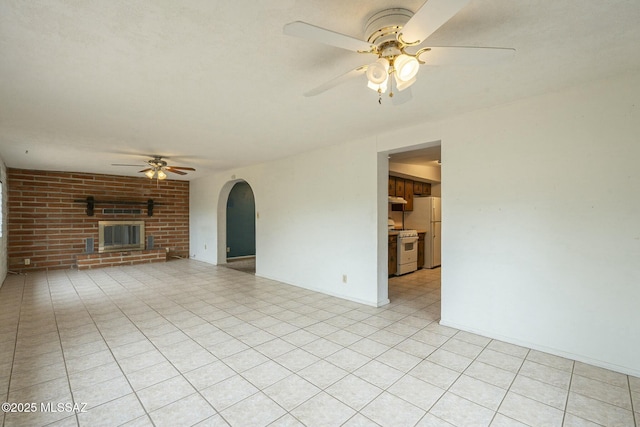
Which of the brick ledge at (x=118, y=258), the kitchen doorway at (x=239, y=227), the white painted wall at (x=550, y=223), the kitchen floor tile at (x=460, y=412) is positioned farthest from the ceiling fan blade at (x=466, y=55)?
the brick ledge at (x=118, y=258)

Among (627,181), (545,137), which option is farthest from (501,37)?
(627,181)

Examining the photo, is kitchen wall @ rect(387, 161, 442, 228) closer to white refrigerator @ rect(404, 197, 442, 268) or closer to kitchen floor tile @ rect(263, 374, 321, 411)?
white refrigerator @ rect(404, 197, 442, 268)

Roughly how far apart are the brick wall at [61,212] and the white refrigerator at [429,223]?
6.60m

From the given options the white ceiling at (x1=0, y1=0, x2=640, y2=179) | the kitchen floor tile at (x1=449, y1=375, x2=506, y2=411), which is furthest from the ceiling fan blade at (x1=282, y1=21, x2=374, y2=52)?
the kitchen floor tile at (x1=449, y1=375, x2=506, y2=411)

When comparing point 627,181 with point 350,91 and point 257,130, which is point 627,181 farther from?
point 257,130

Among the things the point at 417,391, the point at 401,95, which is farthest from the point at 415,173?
the point at 417,391

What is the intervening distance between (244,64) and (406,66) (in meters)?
1.13

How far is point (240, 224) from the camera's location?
8266 millimetres

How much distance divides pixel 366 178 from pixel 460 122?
133 cm

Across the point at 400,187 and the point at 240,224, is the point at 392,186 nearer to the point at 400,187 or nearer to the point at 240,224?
the point at 400,187

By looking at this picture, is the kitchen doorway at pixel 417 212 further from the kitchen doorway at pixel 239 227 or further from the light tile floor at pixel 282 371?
the kitchen doorway at pixel 239 227

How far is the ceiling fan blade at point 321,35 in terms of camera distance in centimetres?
120

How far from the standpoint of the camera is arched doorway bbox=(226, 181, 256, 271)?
802 cm

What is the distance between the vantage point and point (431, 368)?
2307 mm
